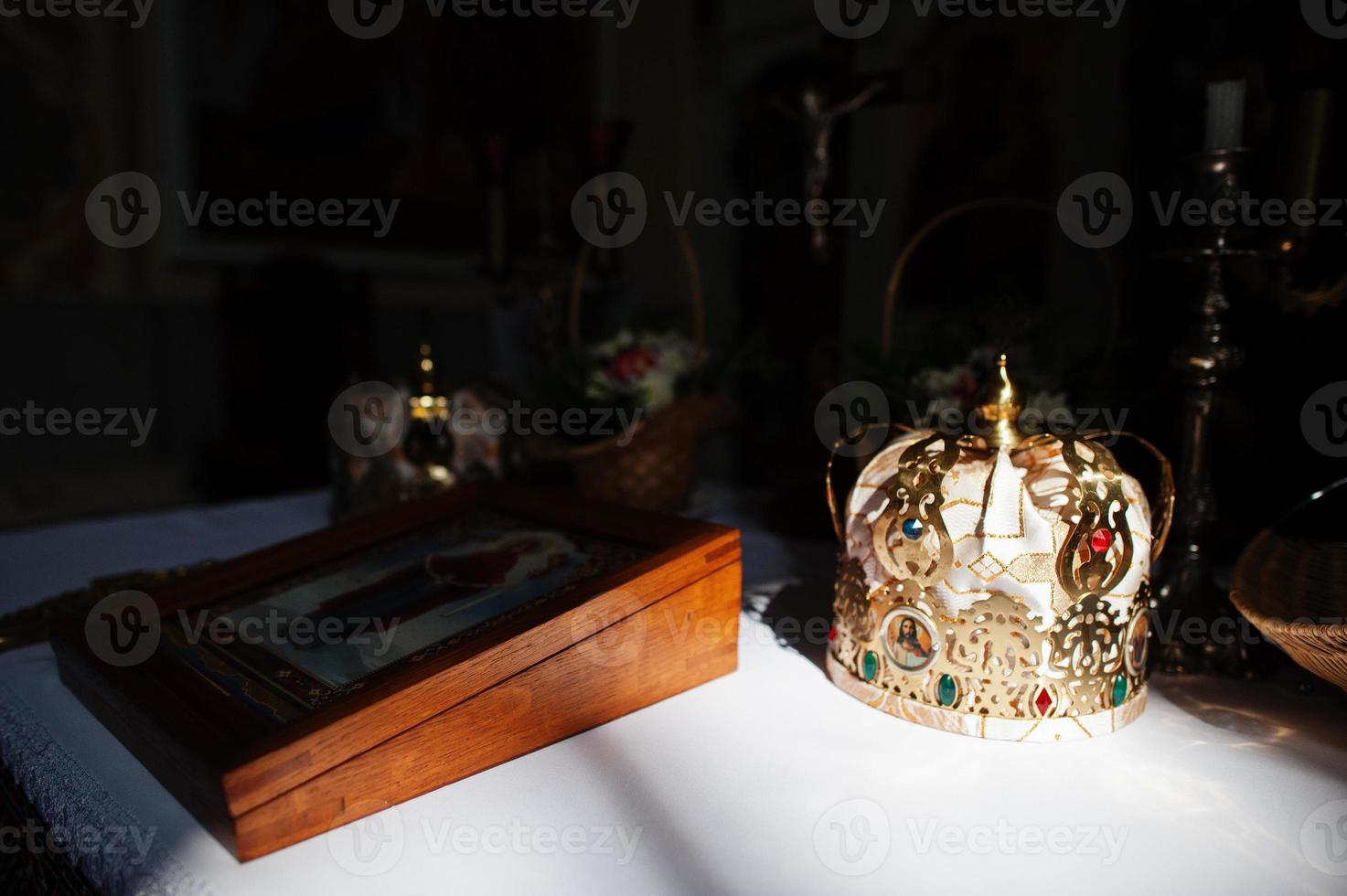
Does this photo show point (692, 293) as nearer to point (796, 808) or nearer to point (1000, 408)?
point (1000, 408)

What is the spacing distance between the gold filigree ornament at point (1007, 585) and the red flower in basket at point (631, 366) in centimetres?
64

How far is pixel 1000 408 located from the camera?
2.49ft

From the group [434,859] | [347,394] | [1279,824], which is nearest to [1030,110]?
[347,394]

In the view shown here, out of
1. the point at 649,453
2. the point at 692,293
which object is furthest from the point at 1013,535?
the point at 692,293

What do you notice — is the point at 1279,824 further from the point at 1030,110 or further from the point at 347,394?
the point at 1030,110

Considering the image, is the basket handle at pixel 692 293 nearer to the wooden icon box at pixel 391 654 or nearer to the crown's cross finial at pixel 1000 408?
the wooden icon box at pixel 391 654

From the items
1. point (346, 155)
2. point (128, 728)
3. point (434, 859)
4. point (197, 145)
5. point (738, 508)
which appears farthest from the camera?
point (346, 155)

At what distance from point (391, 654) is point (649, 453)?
673 millimetres

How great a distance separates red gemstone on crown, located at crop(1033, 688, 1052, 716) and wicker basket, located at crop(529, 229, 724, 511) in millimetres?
743

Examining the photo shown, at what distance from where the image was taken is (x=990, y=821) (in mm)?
618

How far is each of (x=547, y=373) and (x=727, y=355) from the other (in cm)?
31

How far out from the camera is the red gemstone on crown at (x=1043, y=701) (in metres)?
0.71

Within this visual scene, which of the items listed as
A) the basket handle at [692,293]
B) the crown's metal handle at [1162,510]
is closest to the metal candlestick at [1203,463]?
the crown's metal handle at [1162,510]

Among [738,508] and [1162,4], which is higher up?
[1162,4]
